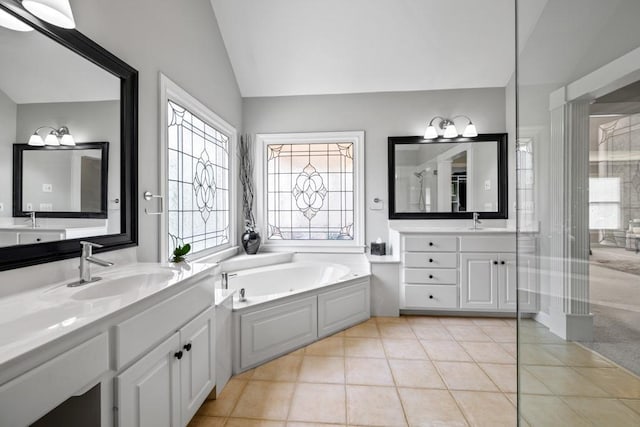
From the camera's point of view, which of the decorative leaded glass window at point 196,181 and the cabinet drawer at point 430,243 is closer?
the decorative leaded glass window at point 196,181

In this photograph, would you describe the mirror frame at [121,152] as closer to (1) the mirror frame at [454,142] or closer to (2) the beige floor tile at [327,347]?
(2) the beige floor tile at [327,347]

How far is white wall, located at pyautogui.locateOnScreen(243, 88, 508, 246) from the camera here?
3.46m

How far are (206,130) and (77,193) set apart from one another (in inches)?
63.5

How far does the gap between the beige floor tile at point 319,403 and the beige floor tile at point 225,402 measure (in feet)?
1.11

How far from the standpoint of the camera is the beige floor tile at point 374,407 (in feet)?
5.06

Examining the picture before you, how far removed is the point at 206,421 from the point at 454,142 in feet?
11.3

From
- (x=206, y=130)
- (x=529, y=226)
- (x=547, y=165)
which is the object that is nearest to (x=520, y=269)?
(x=529, y=226)

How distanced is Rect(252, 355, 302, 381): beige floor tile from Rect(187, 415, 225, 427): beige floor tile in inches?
15.4

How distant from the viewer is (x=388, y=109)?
3.52 m

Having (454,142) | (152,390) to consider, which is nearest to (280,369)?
(152,390)

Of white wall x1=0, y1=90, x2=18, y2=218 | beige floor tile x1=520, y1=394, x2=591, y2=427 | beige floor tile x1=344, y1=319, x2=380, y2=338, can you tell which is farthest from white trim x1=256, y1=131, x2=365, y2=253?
white wall x1=0, y1=90, x2=18, y2=218

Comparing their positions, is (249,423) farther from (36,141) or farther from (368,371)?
(36,141)

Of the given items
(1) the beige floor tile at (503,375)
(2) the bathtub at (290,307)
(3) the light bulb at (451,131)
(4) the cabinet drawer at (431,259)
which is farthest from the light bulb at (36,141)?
(3) the light bulb at (451,131)

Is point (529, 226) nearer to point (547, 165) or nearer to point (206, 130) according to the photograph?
point (547, 165)
